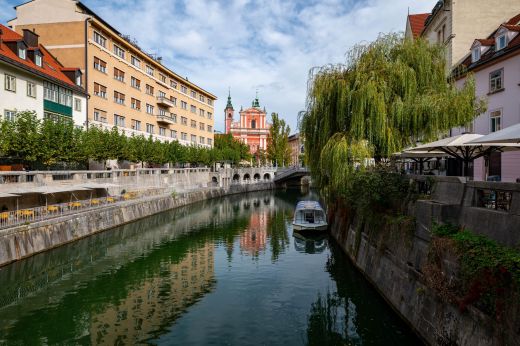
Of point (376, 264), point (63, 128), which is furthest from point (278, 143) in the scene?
point (376, 264)

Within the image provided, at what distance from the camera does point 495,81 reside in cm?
2677

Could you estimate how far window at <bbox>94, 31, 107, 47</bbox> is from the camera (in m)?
44.9

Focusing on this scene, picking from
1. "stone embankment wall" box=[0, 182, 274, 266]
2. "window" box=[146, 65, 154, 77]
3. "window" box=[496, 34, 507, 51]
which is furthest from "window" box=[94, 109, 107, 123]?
"window" box=[496, 34, 507, 51]

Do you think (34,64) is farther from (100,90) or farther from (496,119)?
(496,119)

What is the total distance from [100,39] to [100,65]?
125 inches

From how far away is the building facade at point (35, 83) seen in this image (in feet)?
103

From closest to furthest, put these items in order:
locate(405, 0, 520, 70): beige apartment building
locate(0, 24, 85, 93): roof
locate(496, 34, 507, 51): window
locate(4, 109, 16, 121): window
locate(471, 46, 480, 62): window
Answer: locate(496, 34, 507, 51): window < locate(471, 46, 480, 62): window < locate(4, 109, 16, 121): window < locate(0, 24, 85, 93): roof < locate(405, 0, 520, 70): beige apartment building

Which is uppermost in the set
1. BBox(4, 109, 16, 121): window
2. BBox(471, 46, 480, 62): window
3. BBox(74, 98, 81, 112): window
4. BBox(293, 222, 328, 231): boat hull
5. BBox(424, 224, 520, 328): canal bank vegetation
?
BBox(471, 46, 480, 62): window

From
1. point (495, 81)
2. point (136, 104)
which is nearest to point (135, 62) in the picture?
point (136, 104)

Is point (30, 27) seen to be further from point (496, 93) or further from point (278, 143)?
point (278, 143)

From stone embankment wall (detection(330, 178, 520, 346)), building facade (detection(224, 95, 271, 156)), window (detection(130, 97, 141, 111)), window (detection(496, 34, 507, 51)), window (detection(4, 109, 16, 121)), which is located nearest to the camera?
stone embankment wall (detection(330, 178, 520, 346))

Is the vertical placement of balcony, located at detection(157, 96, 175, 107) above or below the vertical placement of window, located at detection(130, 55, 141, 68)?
below

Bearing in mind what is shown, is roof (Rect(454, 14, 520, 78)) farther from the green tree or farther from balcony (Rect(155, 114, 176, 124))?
the green tree

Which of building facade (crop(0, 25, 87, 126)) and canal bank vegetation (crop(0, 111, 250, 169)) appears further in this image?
building facade (crop(0, 25, 87, 126))
